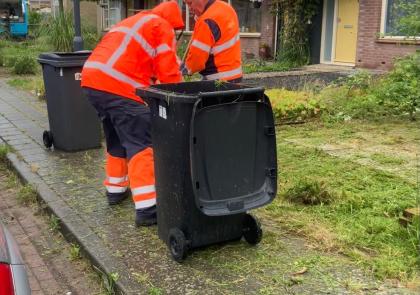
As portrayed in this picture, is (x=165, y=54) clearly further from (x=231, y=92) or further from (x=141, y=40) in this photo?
(x=231, y=92)

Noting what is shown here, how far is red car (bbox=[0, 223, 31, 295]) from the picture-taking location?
6.58 feet

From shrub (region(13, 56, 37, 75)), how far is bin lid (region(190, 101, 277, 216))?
12.2m

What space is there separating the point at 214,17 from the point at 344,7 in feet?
37.2

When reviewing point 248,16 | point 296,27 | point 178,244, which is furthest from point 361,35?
point 178,244

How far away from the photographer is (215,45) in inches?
181

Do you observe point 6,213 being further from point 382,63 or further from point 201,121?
point 382,63

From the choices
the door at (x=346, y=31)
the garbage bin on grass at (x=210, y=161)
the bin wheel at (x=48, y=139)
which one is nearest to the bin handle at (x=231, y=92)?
the garbage bin on grass at (x=210, y=161)

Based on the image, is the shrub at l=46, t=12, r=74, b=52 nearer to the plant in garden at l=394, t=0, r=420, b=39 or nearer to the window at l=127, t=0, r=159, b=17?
the plant in garden at l=394, t=0, r=420, b=39

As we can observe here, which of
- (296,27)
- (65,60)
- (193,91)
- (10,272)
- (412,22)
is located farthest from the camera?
(296,27)

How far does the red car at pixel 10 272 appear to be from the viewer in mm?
2006

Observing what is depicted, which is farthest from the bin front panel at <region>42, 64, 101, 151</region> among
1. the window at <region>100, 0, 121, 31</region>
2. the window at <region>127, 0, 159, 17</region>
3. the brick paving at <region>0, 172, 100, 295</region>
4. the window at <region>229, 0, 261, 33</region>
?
the window at <region>100, 0, 121, 31</region>

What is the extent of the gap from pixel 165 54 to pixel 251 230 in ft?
4.57

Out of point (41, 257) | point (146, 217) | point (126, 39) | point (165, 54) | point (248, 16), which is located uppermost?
point (248, 16)

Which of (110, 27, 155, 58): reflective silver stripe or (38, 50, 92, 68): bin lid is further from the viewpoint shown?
(38, 50, 92, 68): bin lid
